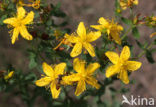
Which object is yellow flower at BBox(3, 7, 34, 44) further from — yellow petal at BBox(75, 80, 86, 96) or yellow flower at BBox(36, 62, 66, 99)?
yellow petal at BBox(75, 80, 86, 96)

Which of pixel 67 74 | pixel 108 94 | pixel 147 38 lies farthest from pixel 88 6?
pixel 67 74

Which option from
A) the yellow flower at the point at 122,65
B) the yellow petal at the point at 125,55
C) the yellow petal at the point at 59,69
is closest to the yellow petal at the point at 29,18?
the yellow petal at the point at 59,69

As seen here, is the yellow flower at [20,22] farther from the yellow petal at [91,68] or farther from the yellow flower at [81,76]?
the yellow petal at [91,68]

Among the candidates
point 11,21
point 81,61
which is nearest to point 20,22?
point 11,21

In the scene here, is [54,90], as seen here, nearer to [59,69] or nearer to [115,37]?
[59,69]

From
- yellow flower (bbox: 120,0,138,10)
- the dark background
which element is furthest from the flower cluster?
the dark background

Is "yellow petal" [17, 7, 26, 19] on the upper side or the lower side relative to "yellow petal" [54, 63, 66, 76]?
upper

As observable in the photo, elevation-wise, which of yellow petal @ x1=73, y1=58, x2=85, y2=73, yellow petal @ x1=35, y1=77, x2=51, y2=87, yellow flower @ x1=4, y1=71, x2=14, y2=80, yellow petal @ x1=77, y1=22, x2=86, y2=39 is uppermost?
yellow petal @ x1=77, y1=22, x2=86, y2=39
